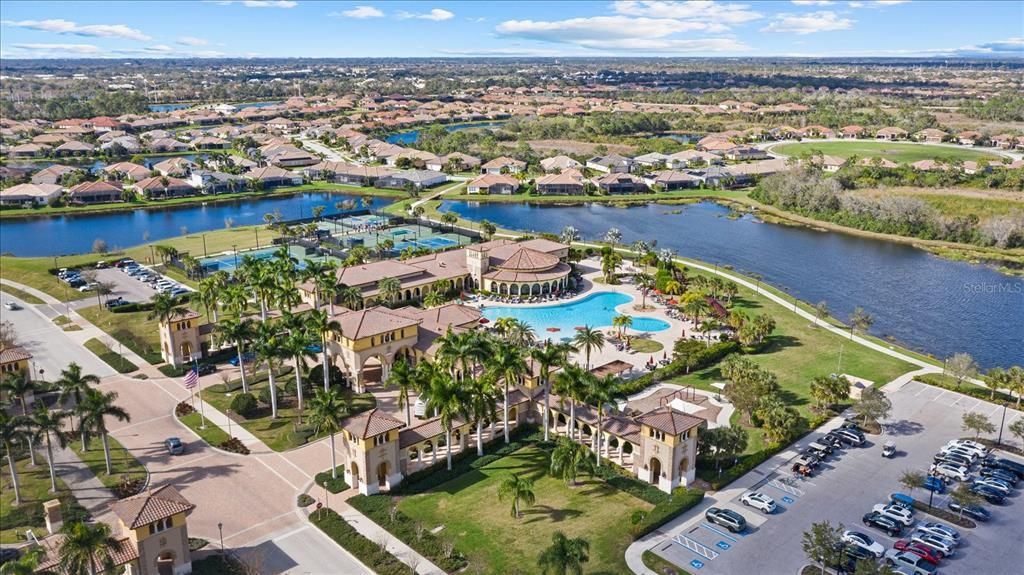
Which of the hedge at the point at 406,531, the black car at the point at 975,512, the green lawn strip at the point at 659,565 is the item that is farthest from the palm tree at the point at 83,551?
the black car at the point at 975,512

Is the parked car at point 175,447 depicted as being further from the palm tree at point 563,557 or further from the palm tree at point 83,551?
the palm tree at point 563,557

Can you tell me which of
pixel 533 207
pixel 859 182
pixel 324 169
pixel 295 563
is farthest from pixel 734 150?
pixel 295 563

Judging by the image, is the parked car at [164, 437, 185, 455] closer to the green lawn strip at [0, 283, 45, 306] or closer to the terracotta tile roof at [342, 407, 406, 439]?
the terracotta tile roof at [342, 407, 406, 439]

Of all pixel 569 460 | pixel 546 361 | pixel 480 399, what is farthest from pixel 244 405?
pixel 569 460

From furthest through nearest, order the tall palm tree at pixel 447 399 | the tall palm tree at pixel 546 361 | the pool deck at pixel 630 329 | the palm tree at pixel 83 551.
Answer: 1. the pool deck at pixel 630 329
2. the tall palm tree at pixel 546 361
3. the tall palm tree at pixel 447 399
4. the palm tree at pixel 83 551

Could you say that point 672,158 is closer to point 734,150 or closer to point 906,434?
Answer: point 734,150

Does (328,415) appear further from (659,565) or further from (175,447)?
(659,565)
